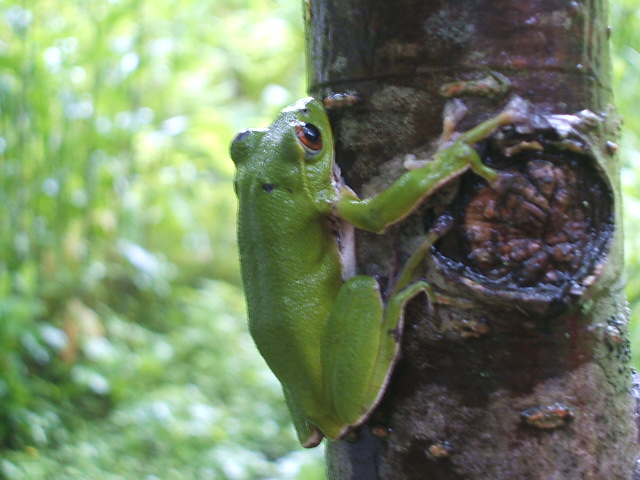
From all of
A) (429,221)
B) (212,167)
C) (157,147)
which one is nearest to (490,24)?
(429,221)

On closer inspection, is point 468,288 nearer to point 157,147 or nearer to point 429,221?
point 429,221

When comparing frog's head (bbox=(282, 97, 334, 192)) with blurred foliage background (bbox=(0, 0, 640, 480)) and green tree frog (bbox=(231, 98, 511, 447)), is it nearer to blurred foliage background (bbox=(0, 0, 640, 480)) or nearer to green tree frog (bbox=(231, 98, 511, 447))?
green tree frog (bbox=(231, 98, 511, 447))

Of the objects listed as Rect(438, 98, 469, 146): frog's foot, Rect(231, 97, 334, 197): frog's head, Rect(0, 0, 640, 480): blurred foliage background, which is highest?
Rect(438, 98, 469, 146): frog's foot

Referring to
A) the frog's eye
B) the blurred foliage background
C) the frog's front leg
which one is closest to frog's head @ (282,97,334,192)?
the frog's eye

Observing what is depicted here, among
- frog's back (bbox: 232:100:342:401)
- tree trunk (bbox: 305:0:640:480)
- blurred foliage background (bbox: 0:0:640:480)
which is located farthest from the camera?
blurred foliage background (bbox: 0:0:640:480)

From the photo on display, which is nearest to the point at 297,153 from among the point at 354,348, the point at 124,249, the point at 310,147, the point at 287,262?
the point at 310,147

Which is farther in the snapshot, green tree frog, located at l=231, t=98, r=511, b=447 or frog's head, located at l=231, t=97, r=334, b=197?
frog's head, located at l=231, t=97, r=334, b=197
